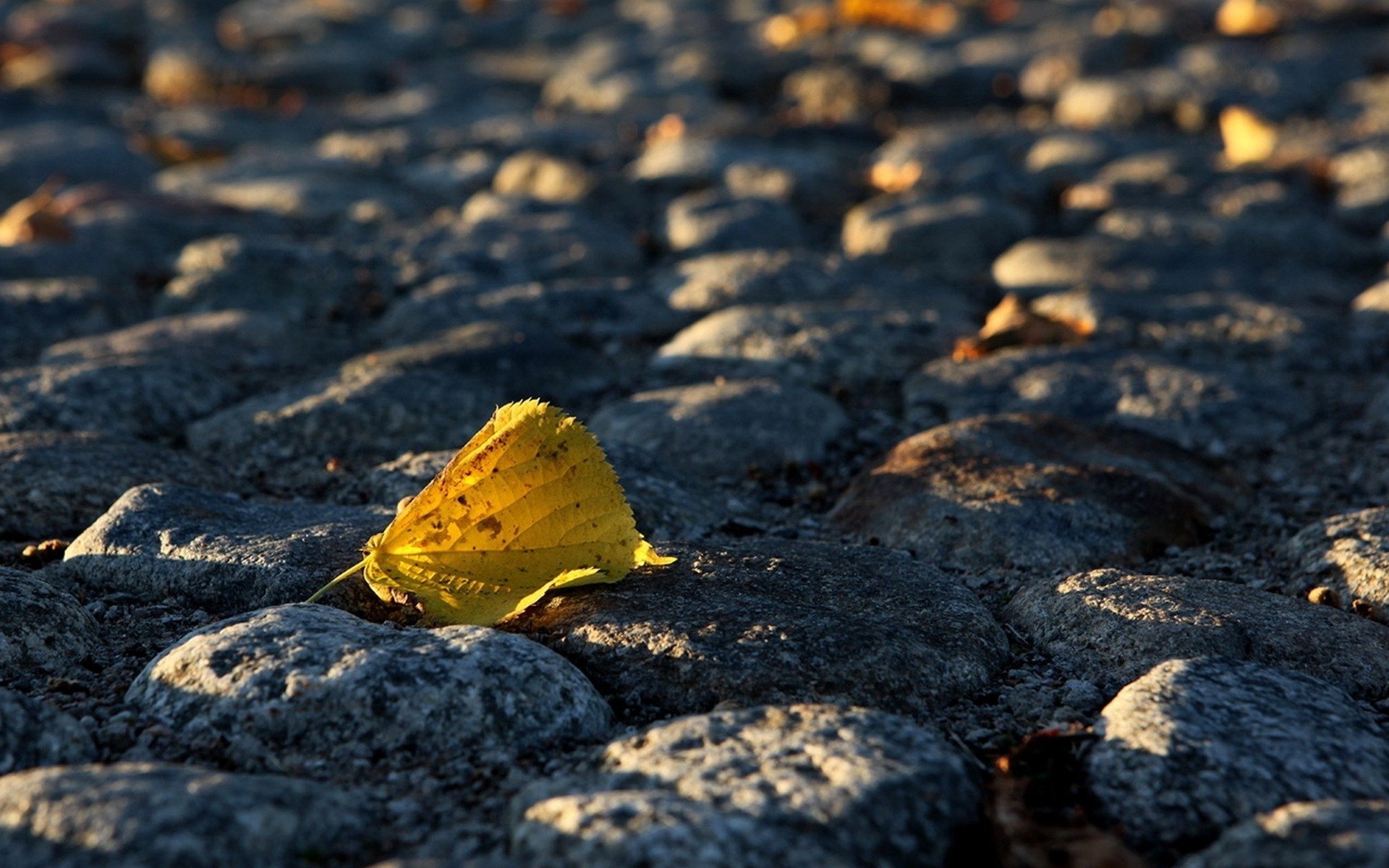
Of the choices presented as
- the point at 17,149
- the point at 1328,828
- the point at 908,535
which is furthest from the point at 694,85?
the point at 1328,828

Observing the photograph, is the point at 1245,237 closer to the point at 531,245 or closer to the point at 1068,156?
the point at 1068,156

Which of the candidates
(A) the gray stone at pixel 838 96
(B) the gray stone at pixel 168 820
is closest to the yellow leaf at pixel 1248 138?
(A) the gray stone at pixel 838 96

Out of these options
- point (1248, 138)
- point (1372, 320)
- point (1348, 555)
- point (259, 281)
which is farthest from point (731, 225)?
point (1348, 555)


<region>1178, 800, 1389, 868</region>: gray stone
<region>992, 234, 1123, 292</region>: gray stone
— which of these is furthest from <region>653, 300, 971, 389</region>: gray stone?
<region>1178, 800, 1389, 868</region>: gray stone

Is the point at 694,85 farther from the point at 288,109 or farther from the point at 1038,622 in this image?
the point at 1038,622

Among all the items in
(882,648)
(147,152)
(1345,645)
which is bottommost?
(1345,645)

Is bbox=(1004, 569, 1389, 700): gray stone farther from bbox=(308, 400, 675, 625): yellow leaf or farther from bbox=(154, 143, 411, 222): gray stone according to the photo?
bbox=(154, 143, 411, 222): gray stone
